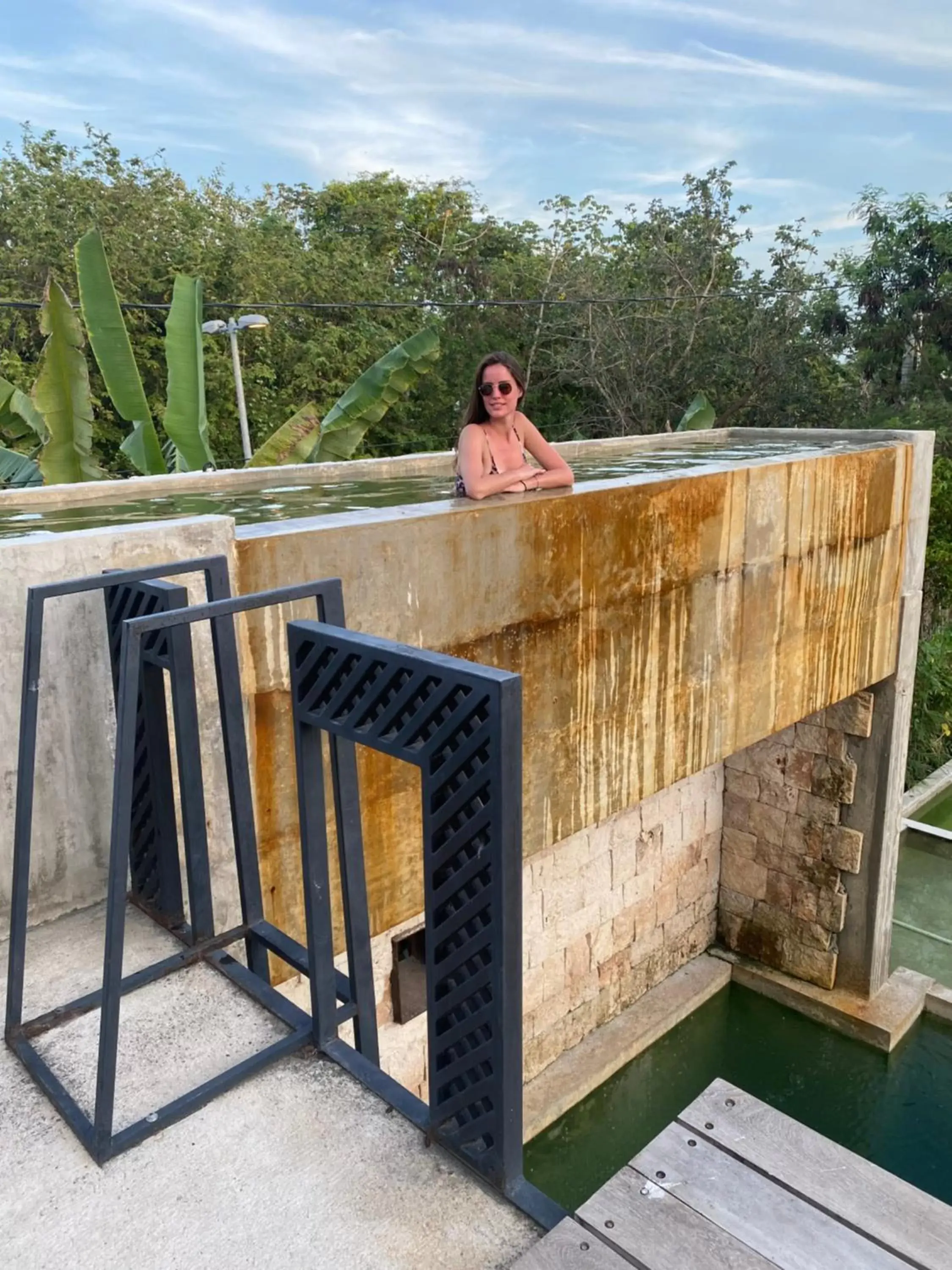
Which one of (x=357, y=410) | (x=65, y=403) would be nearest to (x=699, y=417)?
(x=357, y=410)

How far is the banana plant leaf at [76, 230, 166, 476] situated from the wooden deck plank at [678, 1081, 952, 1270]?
6.37 m

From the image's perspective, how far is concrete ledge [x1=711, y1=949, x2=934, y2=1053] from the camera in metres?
8.27

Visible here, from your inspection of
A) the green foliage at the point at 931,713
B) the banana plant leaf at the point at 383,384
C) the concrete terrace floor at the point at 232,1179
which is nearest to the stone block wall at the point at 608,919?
the concrete terrace floor at the point at 232,1179

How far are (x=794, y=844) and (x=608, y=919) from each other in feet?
7.28

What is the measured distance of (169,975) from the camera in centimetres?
296

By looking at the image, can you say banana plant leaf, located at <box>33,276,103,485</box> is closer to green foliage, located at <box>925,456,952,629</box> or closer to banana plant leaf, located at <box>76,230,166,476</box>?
banana plant leaf, located at <box>76,230,166,476</box>

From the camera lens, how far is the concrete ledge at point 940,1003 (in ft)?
27.9

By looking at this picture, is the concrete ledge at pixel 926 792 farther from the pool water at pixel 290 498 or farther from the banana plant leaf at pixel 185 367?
the banana plant leaf at pixel 185 367

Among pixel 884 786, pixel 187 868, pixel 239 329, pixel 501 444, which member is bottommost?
pixel 884 786

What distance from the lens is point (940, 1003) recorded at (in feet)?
28.0

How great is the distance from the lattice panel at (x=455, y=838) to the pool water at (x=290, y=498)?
198 cm

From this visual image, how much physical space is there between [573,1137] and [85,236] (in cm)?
771

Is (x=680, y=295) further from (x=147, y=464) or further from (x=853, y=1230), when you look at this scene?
(x=853, y=1230)

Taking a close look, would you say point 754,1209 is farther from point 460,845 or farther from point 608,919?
point 608,919
